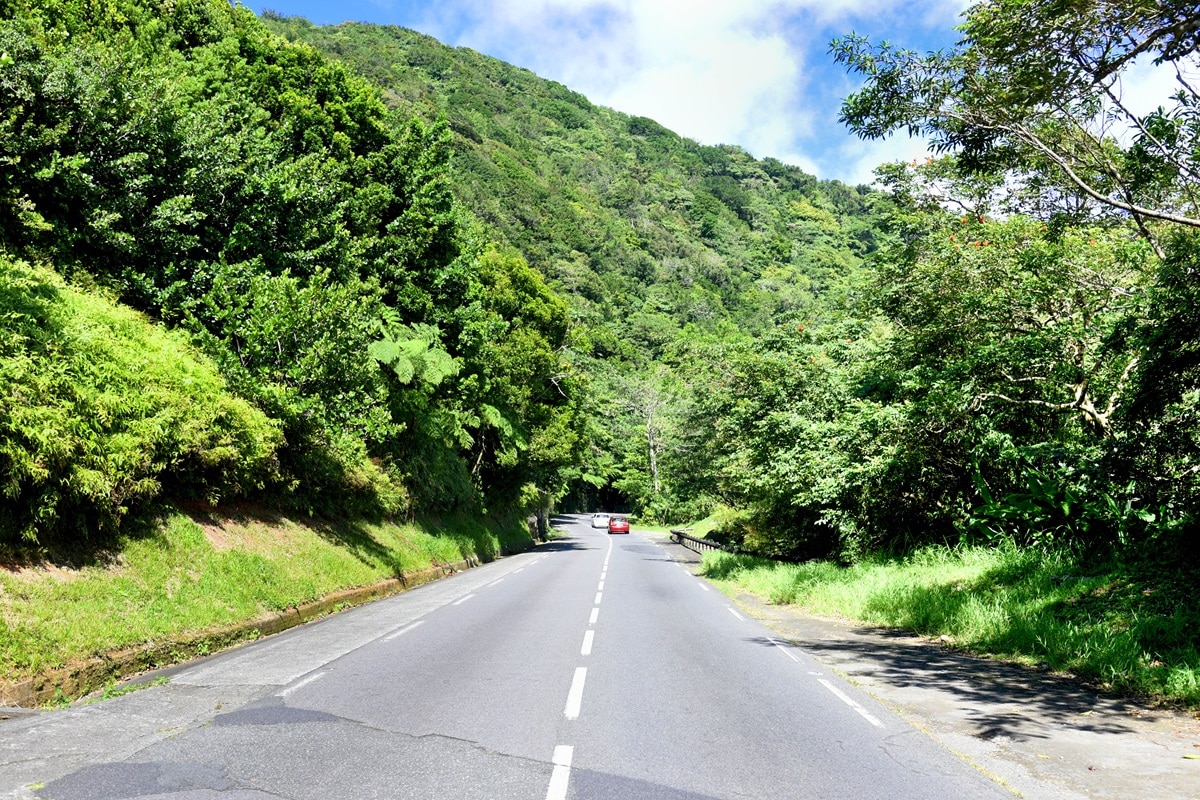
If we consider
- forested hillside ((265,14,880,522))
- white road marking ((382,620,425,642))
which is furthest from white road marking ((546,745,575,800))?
forested hillside ((265,14,880,522))

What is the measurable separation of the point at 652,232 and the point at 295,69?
10755 cm

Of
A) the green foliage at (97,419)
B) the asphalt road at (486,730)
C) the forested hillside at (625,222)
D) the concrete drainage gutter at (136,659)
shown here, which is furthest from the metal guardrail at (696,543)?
the green foliage at (97,419)

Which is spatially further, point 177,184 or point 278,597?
point 177,184

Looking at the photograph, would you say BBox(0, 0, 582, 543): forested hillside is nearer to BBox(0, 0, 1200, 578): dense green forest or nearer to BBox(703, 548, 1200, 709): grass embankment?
BBox(0, 0, 1200, 578): dense green forest

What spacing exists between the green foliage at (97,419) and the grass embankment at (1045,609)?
12.0 metres

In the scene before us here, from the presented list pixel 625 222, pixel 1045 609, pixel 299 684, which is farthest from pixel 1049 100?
pixel 625 222

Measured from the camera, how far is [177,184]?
1514 centimetres

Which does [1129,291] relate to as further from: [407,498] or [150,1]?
[150,1]

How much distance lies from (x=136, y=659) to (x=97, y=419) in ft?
10.1

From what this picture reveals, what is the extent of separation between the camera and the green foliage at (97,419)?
25.8 feet

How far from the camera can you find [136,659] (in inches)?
317

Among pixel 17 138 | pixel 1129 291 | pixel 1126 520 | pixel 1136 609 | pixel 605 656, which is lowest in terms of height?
pixel 605 656

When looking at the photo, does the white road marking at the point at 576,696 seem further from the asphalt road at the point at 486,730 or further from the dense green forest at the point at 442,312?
the dense green forest at the point at 442,312

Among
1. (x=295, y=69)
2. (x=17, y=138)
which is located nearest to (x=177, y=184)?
(x=17, y=138)
